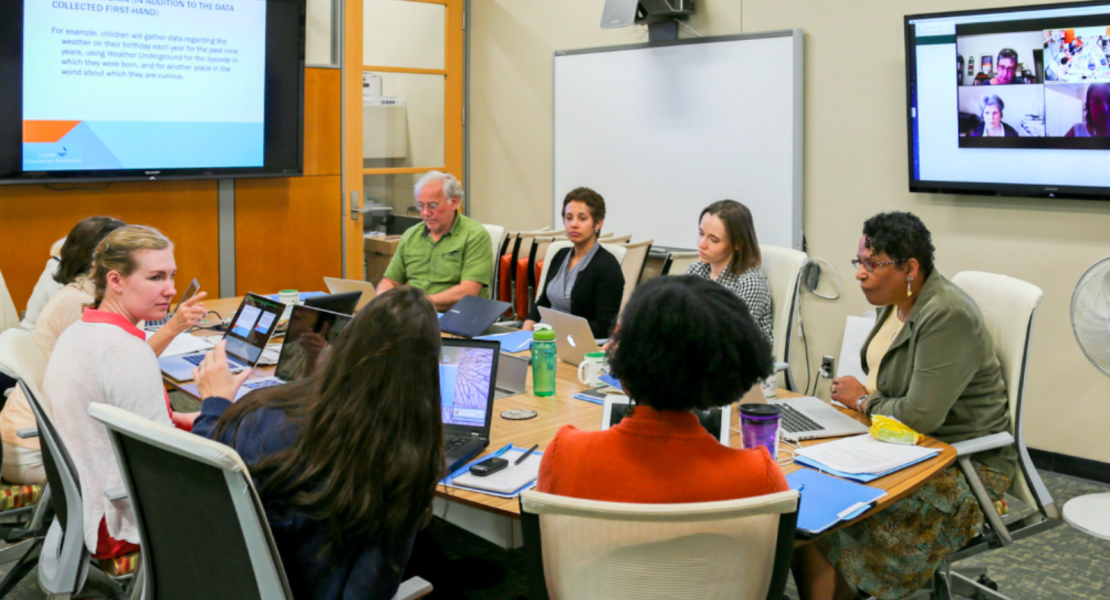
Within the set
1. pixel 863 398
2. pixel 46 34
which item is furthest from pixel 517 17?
pixel 863 398

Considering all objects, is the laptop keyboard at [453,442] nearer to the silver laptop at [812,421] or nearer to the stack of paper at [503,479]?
the stack of paper at [503,479]

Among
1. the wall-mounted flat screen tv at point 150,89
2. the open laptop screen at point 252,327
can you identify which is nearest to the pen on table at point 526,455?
the open laptop screen at point 252,327

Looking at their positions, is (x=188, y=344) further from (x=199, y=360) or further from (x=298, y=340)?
(x=298, y=340)

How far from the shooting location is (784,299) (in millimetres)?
3348

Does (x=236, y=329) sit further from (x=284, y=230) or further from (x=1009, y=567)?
(x=1009, y=567)

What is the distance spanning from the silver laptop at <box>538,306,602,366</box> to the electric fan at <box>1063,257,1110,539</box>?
1.58m

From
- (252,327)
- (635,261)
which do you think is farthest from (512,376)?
(635,261)

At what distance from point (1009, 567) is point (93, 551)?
282 cm

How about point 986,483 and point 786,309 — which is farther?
point 786,309

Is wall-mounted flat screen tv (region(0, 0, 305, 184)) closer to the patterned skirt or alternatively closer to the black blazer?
the black blazer

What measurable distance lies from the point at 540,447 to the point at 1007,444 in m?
1.23

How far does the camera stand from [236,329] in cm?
340

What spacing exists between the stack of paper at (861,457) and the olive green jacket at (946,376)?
19 cm

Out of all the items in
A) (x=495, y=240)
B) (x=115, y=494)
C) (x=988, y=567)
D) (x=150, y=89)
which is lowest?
(x=988, y=567)
